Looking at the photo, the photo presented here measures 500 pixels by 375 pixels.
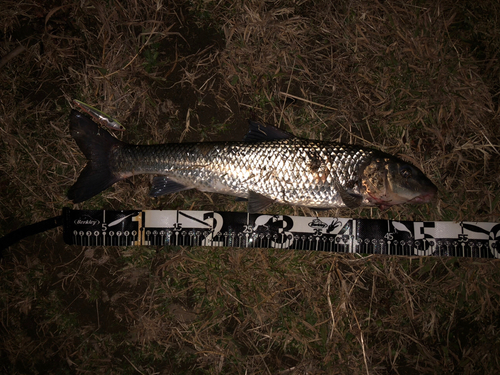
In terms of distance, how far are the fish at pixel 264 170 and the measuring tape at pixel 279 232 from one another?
0.33 metres

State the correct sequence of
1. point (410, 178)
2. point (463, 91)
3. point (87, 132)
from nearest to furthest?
point (410, 178), point (87, 132), point (463, 91)

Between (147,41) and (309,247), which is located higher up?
(147,41)

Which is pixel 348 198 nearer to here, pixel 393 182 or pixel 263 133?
pixel 393 182

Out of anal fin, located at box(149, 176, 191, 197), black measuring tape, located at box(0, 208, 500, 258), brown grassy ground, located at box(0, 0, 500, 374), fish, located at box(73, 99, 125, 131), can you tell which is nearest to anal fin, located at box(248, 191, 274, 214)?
black measuring tape, located at box(0, 208, 500, 258)

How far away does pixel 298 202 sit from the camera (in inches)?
134

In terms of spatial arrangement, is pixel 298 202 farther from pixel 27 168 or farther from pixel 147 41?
pixel 27 168

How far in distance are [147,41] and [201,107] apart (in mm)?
1058

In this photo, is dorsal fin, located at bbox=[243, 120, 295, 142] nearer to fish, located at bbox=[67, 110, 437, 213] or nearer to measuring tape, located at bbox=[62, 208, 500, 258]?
fish, located at bbox=[67, 110, 437, 213]

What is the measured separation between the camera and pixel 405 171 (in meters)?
3.31

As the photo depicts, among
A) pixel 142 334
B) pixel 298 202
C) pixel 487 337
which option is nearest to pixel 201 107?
pixel 298 202

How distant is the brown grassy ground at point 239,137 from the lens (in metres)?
3.70

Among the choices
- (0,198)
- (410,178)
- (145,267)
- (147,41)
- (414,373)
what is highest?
(147,41)

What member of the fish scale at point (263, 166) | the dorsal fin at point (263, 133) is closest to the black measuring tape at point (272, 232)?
the fish scale at point (263, 166)

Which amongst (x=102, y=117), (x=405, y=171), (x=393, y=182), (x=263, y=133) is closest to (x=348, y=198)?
(x=393, y=182)
